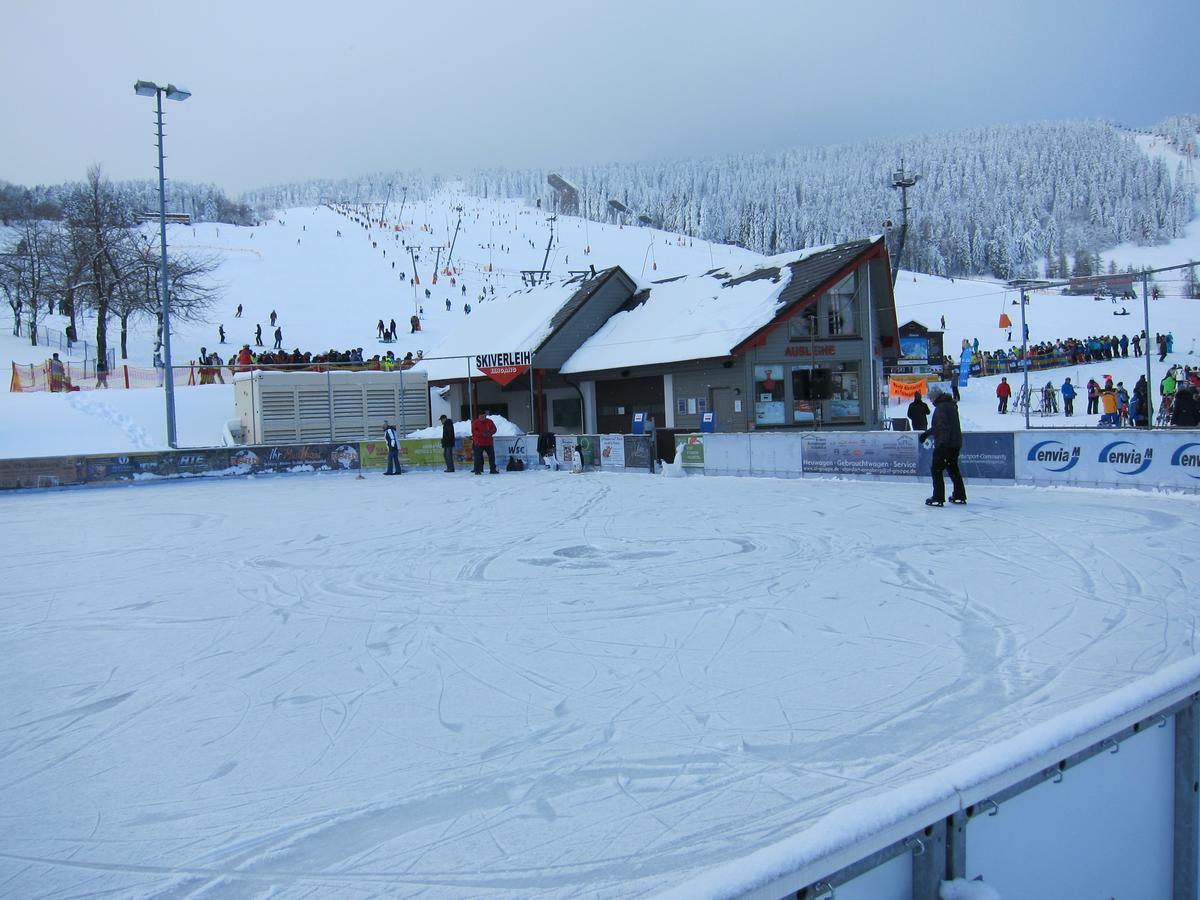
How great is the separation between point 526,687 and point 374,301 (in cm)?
6563

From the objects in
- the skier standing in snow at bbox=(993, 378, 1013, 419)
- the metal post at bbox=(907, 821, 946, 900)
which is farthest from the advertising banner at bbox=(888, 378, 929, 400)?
the metal post at bbox=(907, 821, 946, 900)

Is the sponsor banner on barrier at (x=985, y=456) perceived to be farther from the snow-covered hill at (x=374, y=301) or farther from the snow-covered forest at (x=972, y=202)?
the snow-covered forest at (x=972, y=202)

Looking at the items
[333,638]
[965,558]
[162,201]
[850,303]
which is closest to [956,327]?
[850,303]

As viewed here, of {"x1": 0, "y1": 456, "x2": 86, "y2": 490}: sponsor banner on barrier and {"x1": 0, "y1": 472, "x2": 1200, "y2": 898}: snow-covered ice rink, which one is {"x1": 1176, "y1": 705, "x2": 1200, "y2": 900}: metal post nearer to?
{"x1": 0, "y1": 472, "x2": 1200, "y2": 898}: snow-covered ice rink

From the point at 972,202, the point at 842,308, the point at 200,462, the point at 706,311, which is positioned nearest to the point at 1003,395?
the point at 842,308

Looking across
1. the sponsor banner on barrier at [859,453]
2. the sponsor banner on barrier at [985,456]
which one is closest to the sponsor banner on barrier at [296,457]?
the sponsor banner on barrier at [859,453]

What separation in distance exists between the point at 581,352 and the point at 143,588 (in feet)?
73.2

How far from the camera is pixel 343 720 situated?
4.95 meters

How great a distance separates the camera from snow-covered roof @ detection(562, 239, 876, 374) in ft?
83.0

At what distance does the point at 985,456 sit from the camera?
15.6 meters

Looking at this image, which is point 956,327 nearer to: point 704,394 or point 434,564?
point 704,394

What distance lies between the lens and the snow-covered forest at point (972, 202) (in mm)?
136250

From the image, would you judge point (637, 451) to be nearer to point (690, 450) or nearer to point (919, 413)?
point (690, 450)

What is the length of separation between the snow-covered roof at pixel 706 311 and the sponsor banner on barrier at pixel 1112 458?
10363 millimetres
